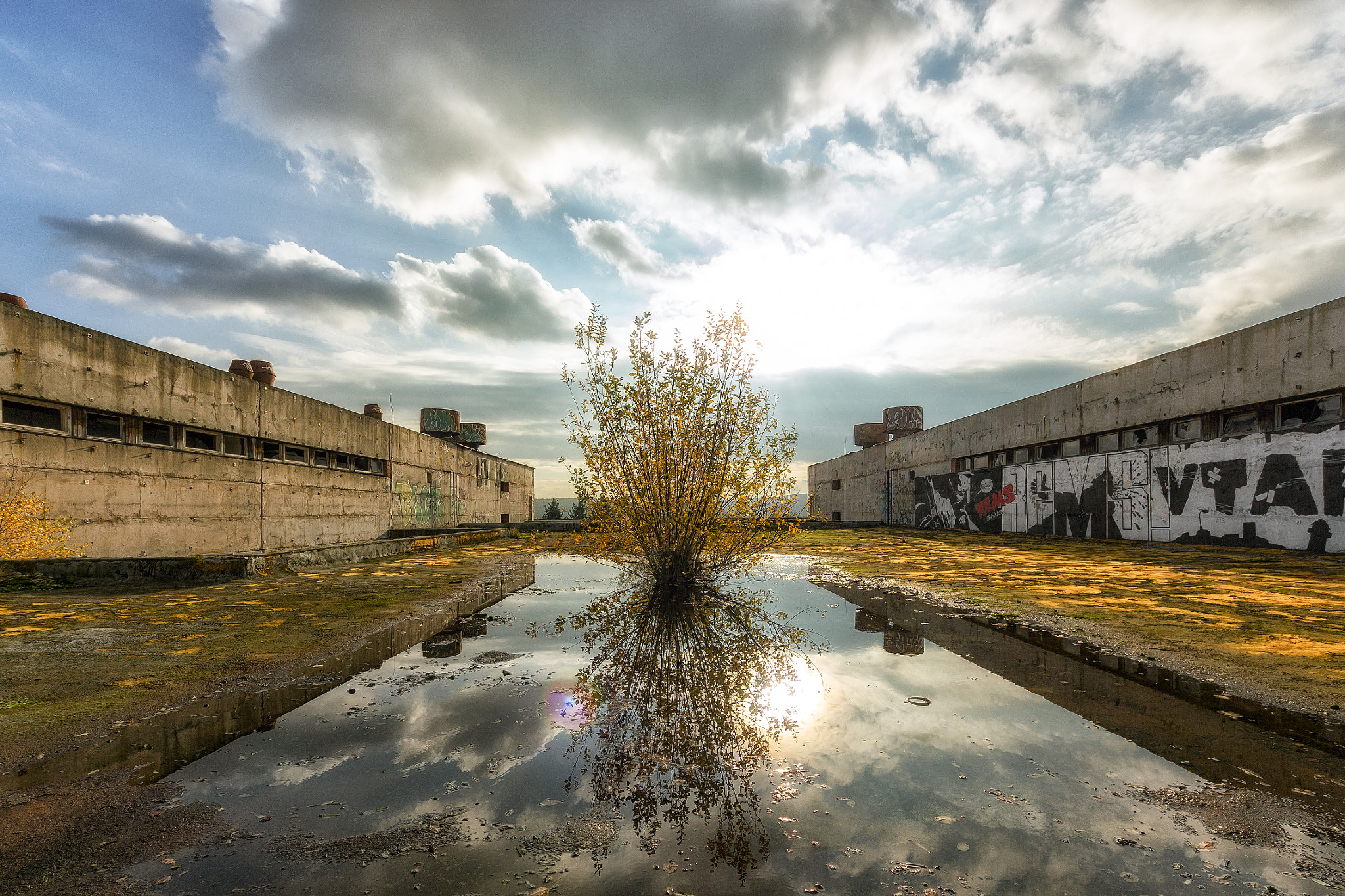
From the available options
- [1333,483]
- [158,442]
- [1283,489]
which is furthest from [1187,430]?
[158,442]

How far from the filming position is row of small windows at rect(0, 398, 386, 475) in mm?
9352

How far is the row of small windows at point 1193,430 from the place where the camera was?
37.0 feet

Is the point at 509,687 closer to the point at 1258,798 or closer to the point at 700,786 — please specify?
the point at 700,786

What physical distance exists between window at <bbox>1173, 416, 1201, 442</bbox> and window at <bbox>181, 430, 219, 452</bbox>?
76.7ft

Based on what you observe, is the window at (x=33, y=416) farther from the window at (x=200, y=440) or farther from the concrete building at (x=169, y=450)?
the window at (x=200, y=440)

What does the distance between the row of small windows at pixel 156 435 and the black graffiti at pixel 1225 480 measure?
23063 mm

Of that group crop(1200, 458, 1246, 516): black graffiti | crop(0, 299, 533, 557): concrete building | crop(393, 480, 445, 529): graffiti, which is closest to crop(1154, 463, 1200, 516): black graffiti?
crop(1200, 458, 1246, 516): black graffiti

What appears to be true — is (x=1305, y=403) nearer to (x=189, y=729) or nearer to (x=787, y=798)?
(x=787, y=798)

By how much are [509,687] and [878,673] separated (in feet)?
7.98

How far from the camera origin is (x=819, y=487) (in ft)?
143

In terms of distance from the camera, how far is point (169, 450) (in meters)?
11.9

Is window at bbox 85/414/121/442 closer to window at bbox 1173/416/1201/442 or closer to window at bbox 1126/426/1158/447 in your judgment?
window at bbox 1173/416/1201/442

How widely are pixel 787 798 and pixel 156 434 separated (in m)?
14.8

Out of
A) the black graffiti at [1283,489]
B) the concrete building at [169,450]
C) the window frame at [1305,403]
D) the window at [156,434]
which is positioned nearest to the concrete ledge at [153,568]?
the concrete building at [169,450]
